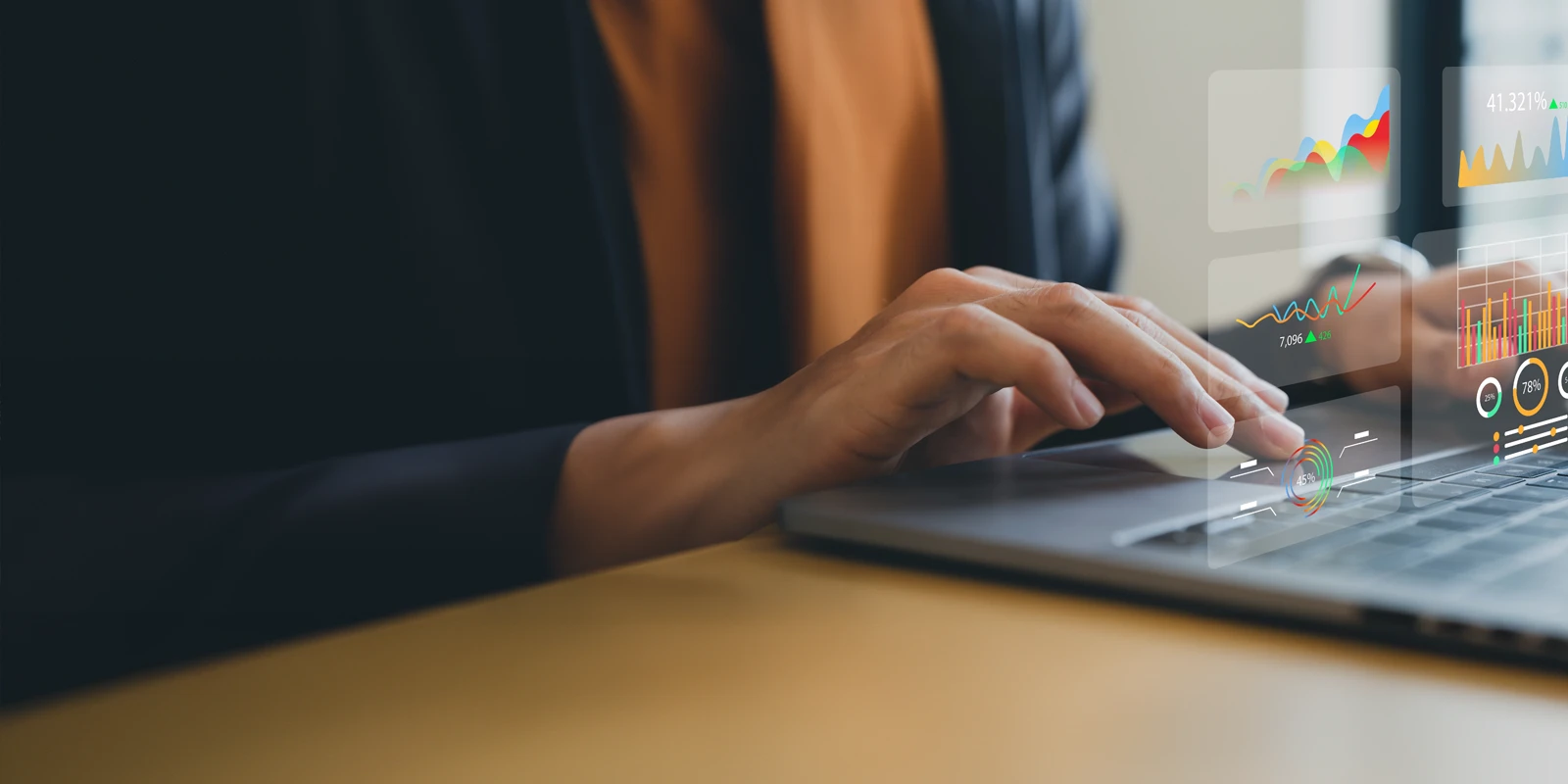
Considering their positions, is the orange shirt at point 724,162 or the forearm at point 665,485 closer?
the forearm at point 665,485

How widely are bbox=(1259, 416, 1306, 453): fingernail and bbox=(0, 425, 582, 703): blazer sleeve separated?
30cm

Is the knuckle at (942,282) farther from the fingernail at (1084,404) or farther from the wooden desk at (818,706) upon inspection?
the wooden desk at (818,706)

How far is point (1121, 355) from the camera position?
0.43 m

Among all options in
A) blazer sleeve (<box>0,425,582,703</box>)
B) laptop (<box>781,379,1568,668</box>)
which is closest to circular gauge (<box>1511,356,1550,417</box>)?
laptop (<box>781,379,1568,668</box>)

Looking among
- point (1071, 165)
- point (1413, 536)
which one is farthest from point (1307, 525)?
point (1071, 165)

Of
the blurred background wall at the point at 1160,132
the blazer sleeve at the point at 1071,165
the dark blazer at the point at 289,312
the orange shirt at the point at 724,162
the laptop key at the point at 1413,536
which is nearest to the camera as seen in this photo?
the laptop key at the point at 1413,536

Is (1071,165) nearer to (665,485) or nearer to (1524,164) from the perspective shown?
(1524,164)

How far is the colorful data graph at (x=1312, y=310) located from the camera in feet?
1.34

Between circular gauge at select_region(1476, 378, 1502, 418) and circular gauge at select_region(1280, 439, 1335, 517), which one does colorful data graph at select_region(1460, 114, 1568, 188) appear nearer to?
circular gauge at select_region(1476, 378, 1502, 418)

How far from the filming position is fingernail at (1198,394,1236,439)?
1.38 ft

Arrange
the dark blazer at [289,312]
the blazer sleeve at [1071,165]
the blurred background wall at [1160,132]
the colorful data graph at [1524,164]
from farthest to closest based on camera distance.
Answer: the blurred background wall at [1160,132], the blazer sleeve at [1071,165], the colorful data graph at [1524,164], the dark blazer at [289,312]

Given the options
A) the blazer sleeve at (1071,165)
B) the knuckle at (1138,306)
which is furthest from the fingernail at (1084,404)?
the blazer sleeve at (1071,165)

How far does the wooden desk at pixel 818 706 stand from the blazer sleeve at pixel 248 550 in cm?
16

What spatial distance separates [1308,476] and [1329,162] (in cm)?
17
